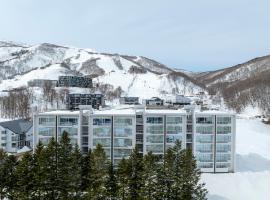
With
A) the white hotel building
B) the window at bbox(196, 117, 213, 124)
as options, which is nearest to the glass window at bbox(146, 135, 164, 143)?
the white hotel building

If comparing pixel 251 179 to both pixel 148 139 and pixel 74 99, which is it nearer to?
pixel 148 139

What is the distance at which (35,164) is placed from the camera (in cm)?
3769

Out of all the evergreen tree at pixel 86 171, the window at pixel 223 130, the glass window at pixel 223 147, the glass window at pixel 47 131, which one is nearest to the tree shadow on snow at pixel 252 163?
the glass window at pixel 223 147

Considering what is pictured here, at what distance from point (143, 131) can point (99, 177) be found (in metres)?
19.1

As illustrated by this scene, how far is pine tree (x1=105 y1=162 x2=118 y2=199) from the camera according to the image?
124 feet

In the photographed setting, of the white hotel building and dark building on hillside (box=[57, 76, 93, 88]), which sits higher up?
dark building on hillside (box=[57, 76, 93, 88])

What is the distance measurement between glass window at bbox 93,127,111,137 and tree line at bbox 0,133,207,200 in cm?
1762

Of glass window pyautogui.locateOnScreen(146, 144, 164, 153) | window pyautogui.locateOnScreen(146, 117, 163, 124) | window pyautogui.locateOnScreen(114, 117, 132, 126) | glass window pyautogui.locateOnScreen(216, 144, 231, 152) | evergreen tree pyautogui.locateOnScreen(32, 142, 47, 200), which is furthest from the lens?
glass window pyautogui.locateOnScreen(216, 144, 231, 152)

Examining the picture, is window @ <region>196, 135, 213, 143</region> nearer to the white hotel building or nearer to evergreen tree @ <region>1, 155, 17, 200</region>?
the white hotel building

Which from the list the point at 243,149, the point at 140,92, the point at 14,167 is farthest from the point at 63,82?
the point at 14,167

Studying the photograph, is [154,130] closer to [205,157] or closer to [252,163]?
[205,157]

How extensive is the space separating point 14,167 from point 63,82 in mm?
126984

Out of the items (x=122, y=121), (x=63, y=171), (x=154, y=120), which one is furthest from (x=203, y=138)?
(x=63, y=171)

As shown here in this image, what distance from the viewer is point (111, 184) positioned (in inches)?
Answer: 1505
